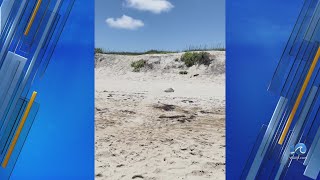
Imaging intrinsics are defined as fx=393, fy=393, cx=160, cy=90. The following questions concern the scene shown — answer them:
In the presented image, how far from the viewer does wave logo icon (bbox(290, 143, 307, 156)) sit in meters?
1.97

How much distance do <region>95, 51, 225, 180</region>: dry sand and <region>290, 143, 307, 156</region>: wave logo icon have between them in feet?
5.17

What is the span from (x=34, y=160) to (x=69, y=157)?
0.63 ft

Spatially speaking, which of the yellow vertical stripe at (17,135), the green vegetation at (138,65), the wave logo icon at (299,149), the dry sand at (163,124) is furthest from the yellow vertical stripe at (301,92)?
the green vegetation at (138,65)

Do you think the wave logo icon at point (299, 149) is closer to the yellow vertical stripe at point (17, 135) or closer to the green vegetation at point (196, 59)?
the yellow vertical stripe at point (17, 135)

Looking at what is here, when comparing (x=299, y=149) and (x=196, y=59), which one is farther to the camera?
(x=196, y=59)

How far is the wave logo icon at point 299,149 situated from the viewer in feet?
6.47

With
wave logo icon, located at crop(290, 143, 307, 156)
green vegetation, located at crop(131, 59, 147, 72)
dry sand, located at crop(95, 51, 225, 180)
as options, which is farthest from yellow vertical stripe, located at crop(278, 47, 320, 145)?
green vegetation, located at crop(131, 59, 147, 72)

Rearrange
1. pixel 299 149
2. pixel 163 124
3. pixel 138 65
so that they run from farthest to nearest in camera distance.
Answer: pixel 138 65
pixel 163 124
pixel 299 149

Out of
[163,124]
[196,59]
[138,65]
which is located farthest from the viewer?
[138,65]

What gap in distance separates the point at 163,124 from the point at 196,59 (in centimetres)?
420

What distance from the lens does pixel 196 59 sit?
32.5 ft

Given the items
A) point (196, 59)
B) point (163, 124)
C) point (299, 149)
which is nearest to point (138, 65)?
point (196, 59)

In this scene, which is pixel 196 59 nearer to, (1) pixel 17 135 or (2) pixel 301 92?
(2) pixel 301 92

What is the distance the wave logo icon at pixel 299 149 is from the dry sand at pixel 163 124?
1.57 m
